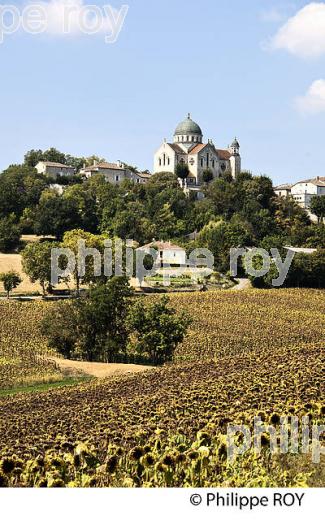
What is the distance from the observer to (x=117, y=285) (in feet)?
151

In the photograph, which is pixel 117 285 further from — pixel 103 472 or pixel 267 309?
pixel 103 472

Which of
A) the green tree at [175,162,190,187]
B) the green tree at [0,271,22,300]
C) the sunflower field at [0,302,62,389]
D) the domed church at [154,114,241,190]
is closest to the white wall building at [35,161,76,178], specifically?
the domed church at [154,114,241,190]

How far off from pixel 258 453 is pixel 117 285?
Result: 3348 centimetres

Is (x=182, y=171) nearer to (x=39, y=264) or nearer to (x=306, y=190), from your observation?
(x=306, y=190)

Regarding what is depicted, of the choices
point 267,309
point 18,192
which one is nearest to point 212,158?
point 18,192

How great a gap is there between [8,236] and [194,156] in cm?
4533

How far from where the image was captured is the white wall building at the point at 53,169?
123438 mm

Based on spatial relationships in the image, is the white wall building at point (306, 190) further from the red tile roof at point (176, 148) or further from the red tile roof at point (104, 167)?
the red tile roof at point (104, 167)

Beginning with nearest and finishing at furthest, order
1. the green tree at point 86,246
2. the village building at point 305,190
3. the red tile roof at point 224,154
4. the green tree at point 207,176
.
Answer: the green tree at point 86,246
the village building at point 305,190
the green tree at point 207,176
the red tile roof at point 224,154

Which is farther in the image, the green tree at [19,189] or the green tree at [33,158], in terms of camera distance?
the green tree at [33,158]

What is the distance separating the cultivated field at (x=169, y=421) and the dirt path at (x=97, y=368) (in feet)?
12.0


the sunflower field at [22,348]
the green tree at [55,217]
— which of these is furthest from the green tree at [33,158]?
the sunflower field at [22,348]

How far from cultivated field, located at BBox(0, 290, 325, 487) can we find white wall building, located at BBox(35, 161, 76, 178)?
74723mm
